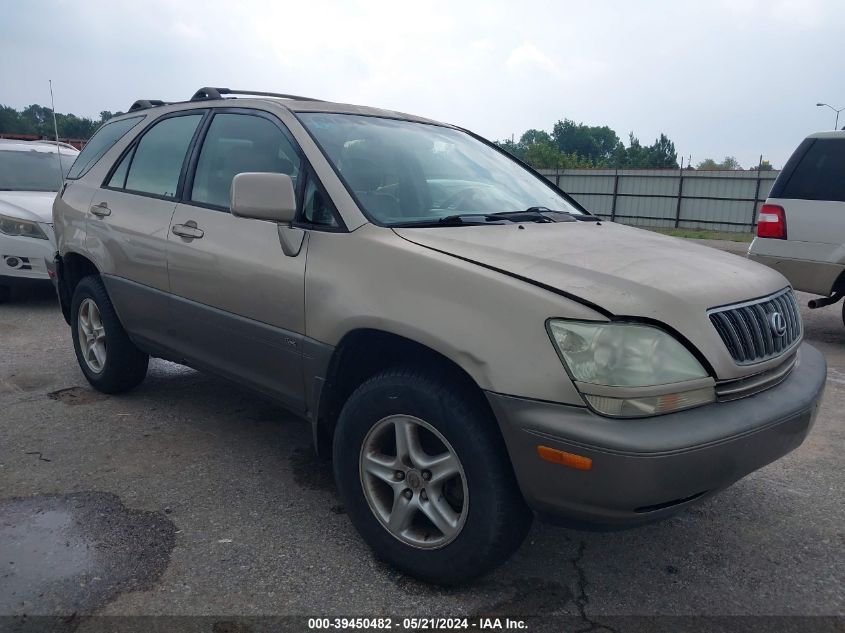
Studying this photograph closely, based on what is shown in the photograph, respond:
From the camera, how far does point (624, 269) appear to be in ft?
7.88

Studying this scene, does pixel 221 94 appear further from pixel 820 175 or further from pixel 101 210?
pixel 820 175

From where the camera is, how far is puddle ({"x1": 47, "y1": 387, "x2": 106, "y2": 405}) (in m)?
4.48

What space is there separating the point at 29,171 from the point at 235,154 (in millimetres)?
6252

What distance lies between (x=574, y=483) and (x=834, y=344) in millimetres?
5469

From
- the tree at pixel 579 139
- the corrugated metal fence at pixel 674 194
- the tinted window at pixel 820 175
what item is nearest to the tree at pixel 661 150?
the tree at pixel 579 139

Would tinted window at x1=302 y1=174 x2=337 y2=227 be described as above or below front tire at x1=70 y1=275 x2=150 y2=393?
above

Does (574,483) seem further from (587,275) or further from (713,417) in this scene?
(587,275)

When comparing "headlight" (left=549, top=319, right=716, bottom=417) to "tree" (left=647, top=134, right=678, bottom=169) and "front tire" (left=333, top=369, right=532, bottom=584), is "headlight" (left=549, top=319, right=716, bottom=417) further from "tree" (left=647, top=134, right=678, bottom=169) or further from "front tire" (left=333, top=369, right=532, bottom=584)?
"tree" (left=647, top=134, right=678, bottom=169)

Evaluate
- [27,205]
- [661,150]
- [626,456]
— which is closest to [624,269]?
[626,456]

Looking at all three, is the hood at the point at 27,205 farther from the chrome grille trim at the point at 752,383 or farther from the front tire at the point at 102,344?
the chrome grille trim at the point at 752,383

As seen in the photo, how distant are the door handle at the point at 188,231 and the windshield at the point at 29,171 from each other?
558 cm

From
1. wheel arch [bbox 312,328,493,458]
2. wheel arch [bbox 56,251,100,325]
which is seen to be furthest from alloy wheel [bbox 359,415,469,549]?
wheel arch [bbox 56,251,100,325]

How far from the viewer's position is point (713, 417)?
2.18 m

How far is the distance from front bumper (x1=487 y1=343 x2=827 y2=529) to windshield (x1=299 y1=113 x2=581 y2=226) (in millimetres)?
1082
